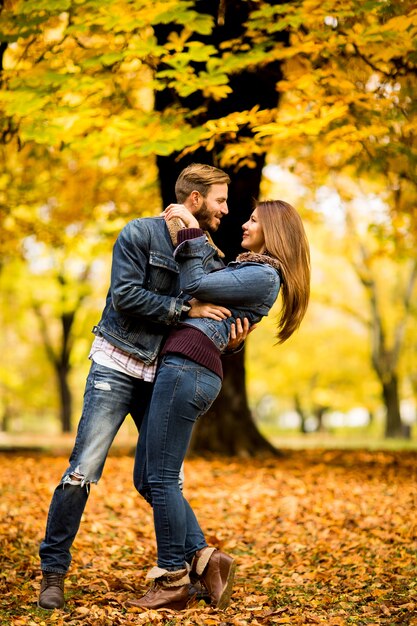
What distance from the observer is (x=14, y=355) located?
108ft

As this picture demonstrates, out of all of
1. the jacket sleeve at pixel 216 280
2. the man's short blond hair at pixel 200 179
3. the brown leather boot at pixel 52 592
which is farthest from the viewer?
the man's short blond hair at pixel 200 179

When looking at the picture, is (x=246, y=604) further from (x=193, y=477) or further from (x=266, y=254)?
(x=193, y=477)

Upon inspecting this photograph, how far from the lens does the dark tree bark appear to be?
732cm

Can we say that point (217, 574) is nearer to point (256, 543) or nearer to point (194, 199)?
point (256, 543)

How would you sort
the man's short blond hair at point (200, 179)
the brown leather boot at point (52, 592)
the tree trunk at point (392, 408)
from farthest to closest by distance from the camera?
the tree trunk at point (392, 408) → the man's short blond hair at point (200, 179) → the brown leather boot at point (52, 592)

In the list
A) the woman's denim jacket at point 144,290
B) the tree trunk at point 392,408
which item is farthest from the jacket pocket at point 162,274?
the tree trunk at point 392,408

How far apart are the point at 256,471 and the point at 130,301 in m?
5.37

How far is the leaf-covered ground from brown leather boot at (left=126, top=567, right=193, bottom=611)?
0.07m

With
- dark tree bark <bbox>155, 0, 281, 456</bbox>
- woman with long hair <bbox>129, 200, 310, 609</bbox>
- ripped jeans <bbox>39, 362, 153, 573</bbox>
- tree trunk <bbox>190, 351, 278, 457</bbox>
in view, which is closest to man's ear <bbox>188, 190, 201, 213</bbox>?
woman with long hair <bbox>129, 200, 310, 609</bbox>

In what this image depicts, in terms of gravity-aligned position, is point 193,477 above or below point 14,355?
below

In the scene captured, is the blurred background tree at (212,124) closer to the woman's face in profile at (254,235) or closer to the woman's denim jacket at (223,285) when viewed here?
the woman's face in profile at (254,235)

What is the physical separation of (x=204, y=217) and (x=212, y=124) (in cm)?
197

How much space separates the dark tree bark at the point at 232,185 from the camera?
732 centimetres

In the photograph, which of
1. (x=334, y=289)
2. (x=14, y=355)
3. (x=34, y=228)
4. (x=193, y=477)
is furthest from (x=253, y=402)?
(x=193, y=477)
